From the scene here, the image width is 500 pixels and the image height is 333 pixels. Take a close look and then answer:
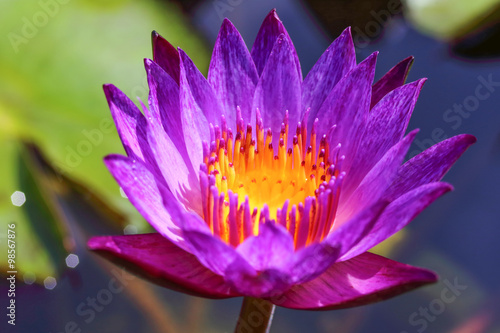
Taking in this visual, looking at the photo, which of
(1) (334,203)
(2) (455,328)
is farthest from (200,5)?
(2) (455,328)

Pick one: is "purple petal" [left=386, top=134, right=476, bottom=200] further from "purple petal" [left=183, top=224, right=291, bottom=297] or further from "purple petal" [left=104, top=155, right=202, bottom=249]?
"purple petal" [left=104, top=155, right=202, bottom=249]

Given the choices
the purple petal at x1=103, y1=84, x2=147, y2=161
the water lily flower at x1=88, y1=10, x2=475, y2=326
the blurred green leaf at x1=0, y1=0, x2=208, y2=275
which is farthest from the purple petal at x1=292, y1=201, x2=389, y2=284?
the blurred green leaf at x1=0, y1=0, x2=208, y2=275

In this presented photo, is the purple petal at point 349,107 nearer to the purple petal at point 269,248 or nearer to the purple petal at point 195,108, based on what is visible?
the purple petal at point 195,108

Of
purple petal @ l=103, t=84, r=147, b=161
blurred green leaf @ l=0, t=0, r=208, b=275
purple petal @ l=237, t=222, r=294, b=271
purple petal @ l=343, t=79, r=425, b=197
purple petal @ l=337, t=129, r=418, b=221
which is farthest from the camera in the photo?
blurred green leaf @ l=0, t=0, r=208, b=275

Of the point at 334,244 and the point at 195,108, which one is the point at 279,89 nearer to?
the point at 195,108

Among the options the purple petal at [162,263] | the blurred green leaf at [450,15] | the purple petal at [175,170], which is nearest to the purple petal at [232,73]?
the purple petal at [175,170]

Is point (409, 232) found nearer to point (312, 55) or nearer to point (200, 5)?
point (312, 55)
